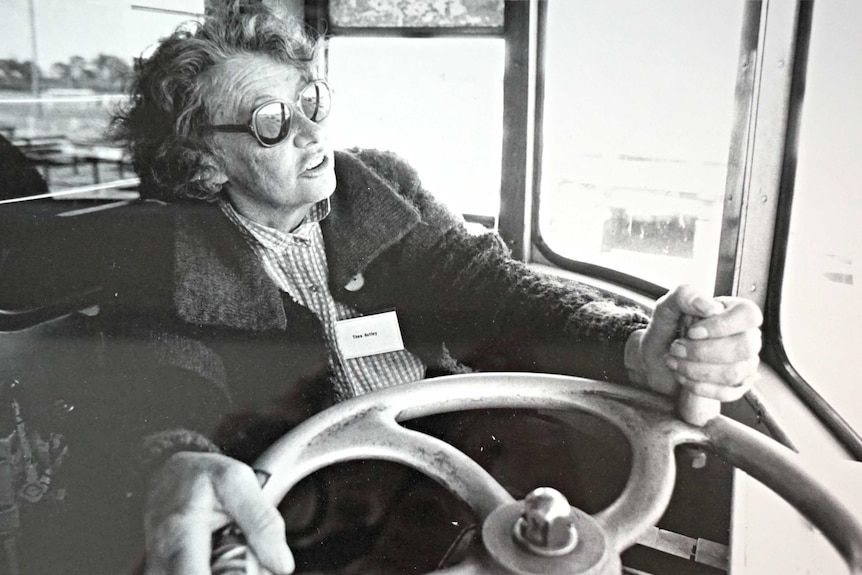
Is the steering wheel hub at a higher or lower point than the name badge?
lower

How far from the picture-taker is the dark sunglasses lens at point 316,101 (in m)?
0.85

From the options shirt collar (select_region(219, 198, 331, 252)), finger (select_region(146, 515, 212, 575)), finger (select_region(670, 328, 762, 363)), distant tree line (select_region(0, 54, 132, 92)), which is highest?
distant tree line (select_region(0, 54, 132, 92))

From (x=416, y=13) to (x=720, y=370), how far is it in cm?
55

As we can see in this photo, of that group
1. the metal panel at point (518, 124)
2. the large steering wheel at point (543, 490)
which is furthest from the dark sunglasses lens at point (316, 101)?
the large steering wheel at point (543, 490)

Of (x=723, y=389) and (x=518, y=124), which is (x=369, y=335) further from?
(x=723, y=389)

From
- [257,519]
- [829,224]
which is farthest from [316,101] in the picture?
[829,224]

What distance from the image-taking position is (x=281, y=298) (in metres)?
0.92

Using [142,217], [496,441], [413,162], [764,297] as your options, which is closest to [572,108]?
[413,162]

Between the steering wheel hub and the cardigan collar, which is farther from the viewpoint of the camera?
the cardigan collar

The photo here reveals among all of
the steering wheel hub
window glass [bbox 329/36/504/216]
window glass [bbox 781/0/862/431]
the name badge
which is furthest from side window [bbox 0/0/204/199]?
window glass [bbox 781/0/862/431]

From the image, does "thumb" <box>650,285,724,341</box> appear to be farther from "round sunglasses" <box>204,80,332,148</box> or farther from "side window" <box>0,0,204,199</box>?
"side window" <box>0,0,204,199</box>

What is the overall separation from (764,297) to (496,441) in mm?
365

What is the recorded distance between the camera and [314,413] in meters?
0.92

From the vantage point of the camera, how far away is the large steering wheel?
0.76 meters
